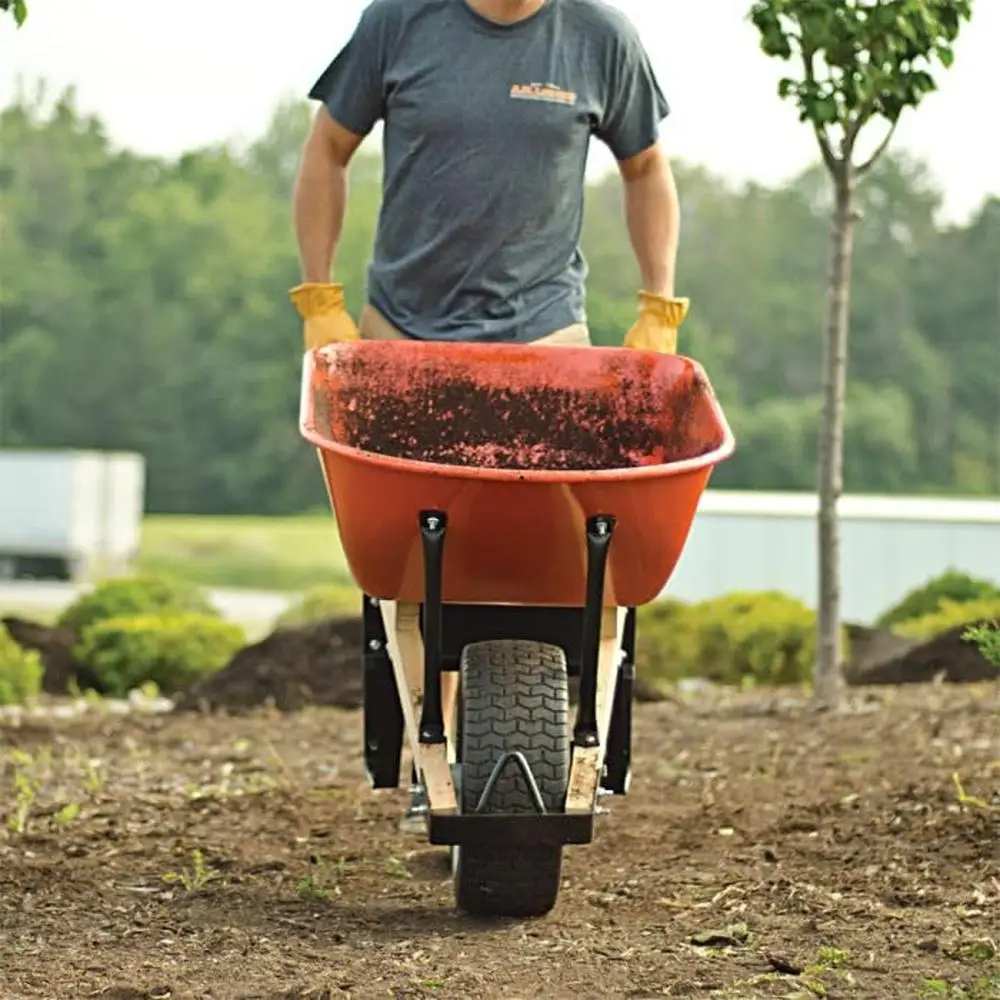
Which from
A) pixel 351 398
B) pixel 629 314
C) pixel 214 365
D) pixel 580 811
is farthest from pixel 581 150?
pixel 214 365

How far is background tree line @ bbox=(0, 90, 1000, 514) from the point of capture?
1730cm

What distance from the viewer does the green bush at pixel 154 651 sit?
7965 mm

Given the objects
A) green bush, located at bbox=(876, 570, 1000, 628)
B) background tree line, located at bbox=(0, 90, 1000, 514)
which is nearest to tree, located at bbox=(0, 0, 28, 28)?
green bush, located at bbox=(876, 570, 1000, 628)

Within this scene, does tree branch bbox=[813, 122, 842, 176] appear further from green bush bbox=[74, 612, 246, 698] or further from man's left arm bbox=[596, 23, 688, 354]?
green bush bbox=[74, 612, 246, 698]

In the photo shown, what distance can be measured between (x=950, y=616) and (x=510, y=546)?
5648 millimetres

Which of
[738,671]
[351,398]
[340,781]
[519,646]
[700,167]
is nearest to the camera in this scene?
[519,646]

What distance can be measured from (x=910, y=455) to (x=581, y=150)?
46.8 ft

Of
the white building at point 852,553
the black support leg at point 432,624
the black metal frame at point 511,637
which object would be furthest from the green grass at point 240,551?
the black support leg at point 432,624

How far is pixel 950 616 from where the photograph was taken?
8.13 m

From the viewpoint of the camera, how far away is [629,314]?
13.7 m

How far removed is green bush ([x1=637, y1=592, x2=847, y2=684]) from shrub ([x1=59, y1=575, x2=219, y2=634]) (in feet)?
Answer: 7.50

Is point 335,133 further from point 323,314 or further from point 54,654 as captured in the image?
point 54,654

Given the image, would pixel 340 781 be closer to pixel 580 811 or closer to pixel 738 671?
pixel 580 811

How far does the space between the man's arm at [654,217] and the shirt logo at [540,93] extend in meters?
0.25
